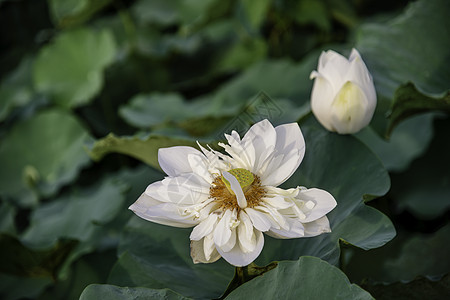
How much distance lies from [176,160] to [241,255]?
0.46 ft

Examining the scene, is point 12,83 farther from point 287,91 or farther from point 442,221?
point 442,221

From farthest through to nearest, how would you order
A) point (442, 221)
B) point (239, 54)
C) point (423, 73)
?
1. point (239, 54)
2. point (442, 221)
3. point (423, 73)

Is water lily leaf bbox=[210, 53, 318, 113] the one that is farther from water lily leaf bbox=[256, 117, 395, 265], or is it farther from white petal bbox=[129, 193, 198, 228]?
white petal bbox=[129, 193, 198, 228]

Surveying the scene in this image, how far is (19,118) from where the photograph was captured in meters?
1.66

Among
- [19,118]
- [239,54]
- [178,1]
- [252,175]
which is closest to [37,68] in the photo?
[19,118]

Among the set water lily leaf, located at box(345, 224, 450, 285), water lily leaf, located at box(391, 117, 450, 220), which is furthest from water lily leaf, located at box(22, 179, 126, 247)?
water lily leaf, located at box(391, 117, 450, 220)

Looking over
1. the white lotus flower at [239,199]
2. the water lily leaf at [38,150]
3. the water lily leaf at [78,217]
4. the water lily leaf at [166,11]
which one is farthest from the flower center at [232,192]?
the water lily leaf at [166,11]

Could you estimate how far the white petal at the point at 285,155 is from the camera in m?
0.58

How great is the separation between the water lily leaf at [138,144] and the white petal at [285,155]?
0.30 metres

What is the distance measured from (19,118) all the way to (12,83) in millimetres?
265

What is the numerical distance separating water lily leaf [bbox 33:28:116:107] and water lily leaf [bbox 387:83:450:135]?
104cm

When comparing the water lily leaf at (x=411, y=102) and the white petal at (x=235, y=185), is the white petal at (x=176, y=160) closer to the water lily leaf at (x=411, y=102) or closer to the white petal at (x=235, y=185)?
the white petal at (x=235, y=185)

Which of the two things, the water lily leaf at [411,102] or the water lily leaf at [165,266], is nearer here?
the water lily leaf at [165,266]

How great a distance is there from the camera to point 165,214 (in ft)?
1.82
